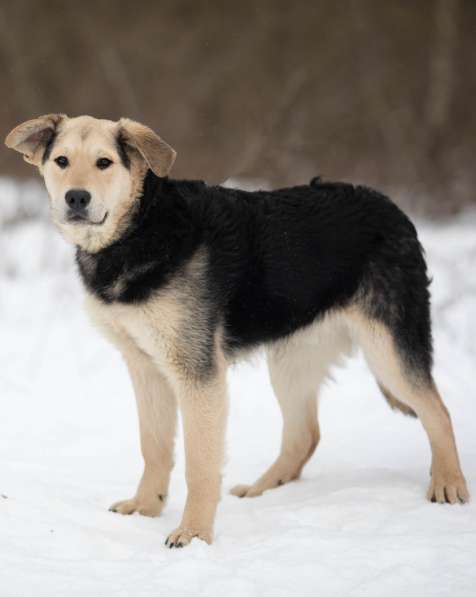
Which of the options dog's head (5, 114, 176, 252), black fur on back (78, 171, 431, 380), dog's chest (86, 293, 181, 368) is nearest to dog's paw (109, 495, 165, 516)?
dog's chest (86, 293, 181, 368)

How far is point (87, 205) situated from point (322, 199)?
4.90 ft

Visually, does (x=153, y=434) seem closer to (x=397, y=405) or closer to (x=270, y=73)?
(x=397, y=405)

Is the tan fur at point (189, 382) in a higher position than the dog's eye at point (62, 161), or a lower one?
lower

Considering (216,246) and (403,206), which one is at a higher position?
(403,206)

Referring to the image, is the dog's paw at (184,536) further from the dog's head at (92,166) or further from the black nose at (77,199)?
the black nose at (77,199)

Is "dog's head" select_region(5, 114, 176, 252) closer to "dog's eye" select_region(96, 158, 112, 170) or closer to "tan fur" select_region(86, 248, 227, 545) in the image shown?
"dog's eye" select_region(96, 158, 112, 170)

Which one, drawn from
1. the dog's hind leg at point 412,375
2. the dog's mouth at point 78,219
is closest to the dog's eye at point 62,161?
the dog's mouth at point 78,219

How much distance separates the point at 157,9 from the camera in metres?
14.5

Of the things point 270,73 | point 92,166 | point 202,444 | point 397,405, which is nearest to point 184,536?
point 202,444

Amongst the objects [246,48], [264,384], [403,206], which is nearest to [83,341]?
[264,384]

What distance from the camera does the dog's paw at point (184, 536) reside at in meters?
4.03

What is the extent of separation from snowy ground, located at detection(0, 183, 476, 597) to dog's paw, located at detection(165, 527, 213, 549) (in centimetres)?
8

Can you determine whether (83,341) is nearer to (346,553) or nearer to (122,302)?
(122,302)

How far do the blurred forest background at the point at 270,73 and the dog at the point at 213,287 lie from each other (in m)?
8.30
